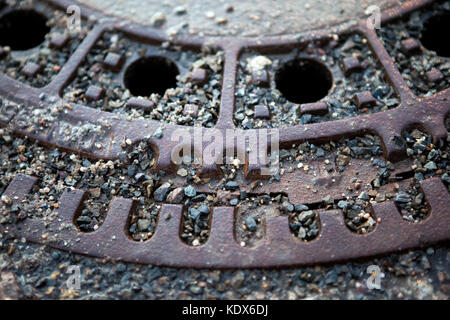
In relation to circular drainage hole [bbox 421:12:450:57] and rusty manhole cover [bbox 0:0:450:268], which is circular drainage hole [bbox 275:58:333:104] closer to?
rusty manhole cover [bbox 0:0:450:268]

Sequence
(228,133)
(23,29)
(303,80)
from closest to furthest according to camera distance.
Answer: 1. (228,133)
2. (303,80)
3. (23,29)

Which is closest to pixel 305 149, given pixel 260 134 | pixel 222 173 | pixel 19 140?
pixel 260 134

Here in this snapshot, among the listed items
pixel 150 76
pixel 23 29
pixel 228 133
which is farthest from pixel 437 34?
pixel 23 29

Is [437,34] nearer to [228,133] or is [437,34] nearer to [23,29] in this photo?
[228,133]

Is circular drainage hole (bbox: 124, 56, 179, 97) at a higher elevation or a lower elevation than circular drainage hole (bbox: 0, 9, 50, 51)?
lower

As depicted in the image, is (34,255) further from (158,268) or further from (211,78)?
(211,78)

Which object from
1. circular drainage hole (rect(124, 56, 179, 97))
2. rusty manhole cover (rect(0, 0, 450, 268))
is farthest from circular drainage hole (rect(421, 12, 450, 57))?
circular drainage hole (rect(124, 56, 179, 97))

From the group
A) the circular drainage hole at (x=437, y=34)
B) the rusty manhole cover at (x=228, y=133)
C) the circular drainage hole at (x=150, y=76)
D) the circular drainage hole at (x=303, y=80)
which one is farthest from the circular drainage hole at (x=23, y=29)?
the circular drainage hole at (x=437, y=34)

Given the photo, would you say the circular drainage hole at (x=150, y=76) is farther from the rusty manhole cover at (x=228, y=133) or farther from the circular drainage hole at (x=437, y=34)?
the circular drainage hole at (x=437, y=34)
